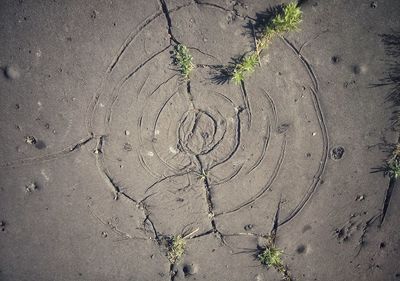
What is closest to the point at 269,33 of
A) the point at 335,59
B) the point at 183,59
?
the point at 335,59

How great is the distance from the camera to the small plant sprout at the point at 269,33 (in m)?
3.08

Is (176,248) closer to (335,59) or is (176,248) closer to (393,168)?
(393,168)

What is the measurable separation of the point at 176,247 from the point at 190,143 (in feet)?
4.13

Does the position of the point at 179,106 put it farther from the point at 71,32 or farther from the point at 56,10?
the point at 56,10

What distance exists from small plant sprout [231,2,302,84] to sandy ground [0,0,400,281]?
0.09 metres

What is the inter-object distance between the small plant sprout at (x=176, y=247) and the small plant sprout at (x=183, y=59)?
188 cm

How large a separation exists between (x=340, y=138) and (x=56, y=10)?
138 inches

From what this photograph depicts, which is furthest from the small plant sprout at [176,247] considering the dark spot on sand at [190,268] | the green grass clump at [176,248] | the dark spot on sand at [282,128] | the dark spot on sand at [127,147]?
the dark spot on sand at [282,128]

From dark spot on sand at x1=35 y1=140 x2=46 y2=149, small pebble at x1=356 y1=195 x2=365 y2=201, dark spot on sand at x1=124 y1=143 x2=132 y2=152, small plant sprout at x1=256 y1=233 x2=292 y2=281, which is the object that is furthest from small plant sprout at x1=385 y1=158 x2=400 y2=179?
dark spot on sand at x1=35 y1=140 x2=46 y2=149

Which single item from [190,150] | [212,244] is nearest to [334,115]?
[190,150]

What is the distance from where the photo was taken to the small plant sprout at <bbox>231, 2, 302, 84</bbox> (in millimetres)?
3078

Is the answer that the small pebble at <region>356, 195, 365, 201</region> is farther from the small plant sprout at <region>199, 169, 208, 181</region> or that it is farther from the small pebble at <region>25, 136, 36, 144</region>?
the small pebble at <region>25, 136, 36, 144</region>

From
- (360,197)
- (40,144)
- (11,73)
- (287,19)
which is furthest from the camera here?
(360,197)

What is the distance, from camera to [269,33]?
316 centimetres
